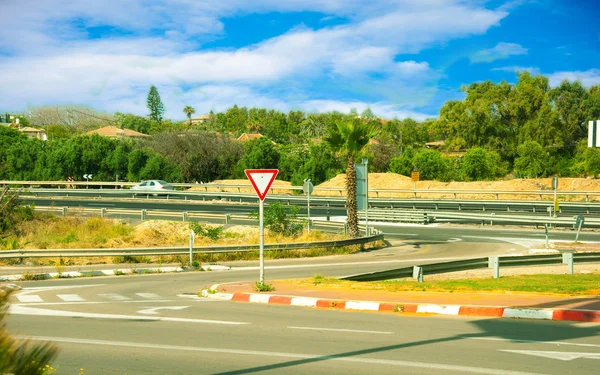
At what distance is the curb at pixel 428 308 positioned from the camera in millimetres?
10434

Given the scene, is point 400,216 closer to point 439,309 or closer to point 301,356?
point 439,309

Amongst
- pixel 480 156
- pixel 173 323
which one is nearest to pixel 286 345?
pixel 173 323

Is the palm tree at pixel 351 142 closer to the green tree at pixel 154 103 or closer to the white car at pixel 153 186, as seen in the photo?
the white car at pixel 153 186

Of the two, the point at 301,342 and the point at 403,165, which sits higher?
the point at 403,165

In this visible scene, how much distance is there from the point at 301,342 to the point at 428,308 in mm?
3585

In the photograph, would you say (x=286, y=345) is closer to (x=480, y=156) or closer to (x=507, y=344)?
(x=507, y=344)

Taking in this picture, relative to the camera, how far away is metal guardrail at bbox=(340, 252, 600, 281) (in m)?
17.5

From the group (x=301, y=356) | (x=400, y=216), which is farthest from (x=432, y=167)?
(x=301, y=356)

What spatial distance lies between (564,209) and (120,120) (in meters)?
152

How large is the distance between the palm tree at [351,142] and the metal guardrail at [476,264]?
12152mm

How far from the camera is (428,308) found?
1175cm

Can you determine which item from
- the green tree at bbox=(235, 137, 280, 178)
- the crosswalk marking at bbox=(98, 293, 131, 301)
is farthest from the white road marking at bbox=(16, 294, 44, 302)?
the green tree at bbox=(235, 137, 280, 178)

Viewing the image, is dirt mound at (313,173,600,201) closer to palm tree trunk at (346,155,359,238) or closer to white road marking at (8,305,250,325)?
Answer: palm tree trunk at (346,155,359,238)

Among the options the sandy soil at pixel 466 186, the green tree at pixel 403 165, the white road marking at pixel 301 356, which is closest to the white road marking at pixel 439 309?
the white road marking at pixel 301 356
